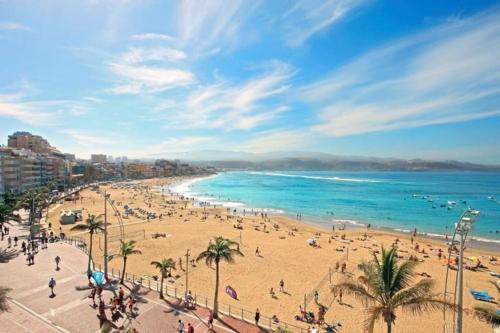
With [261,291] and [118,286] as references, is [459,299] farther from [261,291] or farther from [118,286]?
[118,286]

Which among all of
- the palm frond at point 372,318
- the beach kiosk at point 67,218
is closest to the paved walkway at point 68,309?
the palm frond at point 372,318

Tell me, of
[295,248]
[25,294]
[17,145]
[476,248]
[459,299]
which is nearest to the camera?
[459,299]

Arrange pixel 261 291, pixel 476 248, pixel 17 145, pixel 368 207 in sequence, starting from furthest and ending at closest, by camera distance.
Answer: pixel 17 145 → pixel 368 207 → pixel 476 248 → pixel 261 291

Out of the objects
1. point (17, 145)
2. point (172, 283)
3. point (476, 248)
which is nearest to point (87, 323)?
point (172, 283)

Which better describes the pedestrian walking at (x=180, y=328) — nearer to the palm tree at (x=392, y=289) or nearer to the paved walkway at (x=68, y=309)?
the paved walkway at (x=68, y=309)

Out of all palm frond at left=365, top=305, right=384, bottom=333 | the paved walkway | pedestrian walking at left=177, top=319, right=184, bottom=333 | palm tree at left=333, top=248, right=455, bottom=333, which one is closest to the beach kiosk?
the paved walkway

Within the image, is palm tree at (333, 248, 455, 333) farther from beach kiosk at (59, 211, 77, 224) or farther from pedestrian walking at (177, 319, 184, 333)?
beach kiosk at (59, 211, 77, 224)

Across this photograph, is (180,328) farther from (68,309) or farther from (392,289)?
(392,289)

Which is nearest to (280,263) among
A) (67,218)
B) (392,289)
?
(392,289)
